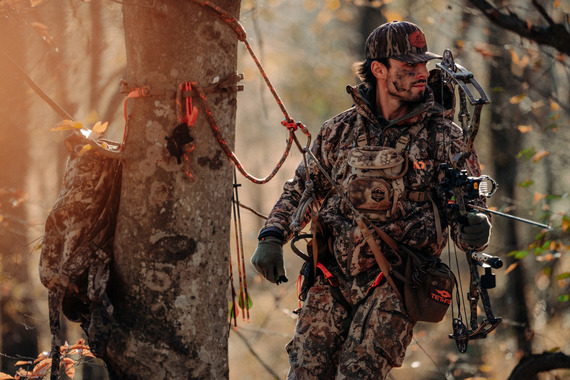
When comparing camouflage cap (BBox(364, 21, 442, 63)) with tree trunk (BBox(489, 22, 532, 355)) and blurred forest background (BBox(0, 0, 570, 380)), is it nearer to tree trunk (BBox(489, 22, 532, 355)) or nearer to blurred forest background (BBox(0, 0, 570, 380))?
blurred forest background (BBox(0, 0, 570, 380))

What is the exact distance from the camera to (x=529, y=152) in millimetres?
8711

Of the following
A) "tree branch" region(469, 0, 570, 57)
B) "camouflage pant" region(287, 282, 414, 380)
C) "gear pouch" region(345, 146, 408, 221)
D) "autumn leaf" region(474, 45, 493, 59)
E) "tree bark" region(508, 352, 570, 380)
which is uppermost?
"autumn leaf" region(474, 45, 493, 59)

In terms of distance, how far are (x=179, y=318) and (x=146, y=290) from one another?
0.70 feet

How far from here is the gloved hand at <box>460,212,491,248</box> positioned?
343 cm

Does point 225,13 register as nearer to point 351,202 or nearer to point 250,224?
point 351,202

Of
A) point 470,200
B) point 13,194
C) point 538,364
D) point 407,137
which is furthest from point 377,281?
point 13,194

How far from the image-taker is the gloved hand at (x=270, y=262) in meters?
3.70

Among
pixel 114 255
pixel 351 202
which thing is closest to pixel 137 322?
pixel 114 255

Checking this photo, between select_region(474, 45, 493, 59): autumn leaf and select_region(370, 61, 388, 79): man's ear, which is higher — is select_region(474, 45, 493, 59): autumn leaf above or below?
above

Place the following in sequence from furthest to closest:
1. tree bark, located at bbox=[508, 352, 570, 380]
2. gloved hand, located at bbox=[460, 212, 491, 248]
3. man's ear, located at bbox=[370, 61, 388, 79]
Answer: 1. tree bark, located at bbox=[508, 352, 570, 380]
2. man's ear, located at bbox=[370, 61, 388, 79]
3. gloved hand, located at bbox=[460, 212, 491, 248]

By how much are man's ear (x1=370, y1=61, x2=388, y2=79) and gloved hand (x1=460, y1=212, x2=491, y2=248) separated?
101cm

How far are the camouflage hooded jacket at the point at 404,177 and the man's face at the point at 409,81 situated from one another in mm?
66

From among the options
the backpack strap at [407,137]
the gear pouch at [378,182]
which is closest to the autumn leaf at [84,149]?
the gear pouch at [378,182]

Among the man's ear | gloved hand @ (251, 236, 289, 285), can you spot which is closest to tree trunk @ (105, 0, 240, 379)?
gloved hand @ (251, 236, 289, 285)
